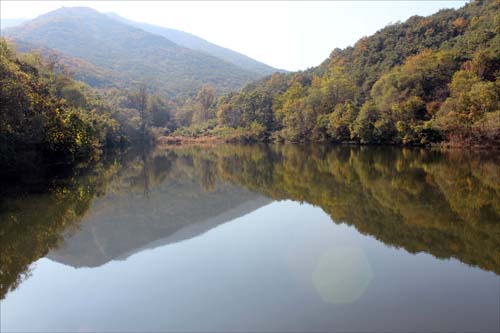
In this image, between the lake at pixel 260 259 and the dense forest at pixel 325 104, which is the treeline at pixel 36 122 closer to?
the dense forest at pixel 325 104

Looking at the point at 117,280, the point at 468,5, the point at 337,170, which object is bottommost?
the point at 337,170

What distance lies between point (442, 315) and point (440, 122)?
46.6 m

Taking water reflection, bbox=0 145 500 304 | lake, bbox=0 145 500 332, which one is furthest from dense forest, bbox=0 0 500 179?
lake, bbox=0 145 500 332

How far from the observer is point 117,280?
11.0m

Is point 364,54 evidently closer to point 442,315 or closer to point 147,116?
point 147,116

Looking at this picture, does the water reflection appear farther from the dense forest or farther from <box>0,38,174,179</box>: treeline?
the dense forest

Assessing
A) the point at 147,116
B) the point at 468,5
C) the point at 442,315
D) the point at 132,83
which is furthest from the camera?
the point at 132,83

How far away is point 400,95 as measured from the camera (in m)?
58.6

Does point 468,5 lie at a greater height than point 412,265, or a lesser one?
greater

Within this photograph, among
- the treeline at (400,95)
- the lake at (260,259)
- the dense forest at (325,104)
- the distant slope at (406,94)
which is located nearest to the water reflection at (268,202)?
the lake at (260,259)

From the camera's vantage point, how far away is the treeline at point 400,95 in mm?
49156

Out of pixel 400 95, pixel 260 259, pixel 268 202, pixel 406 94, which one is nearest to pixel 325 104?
pixel 400 95

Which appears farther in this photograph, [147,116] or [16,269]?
[147,116]

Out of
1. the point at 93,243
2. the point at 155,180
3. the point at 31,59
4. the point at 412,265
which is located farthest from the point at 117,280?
the point at 31,59
